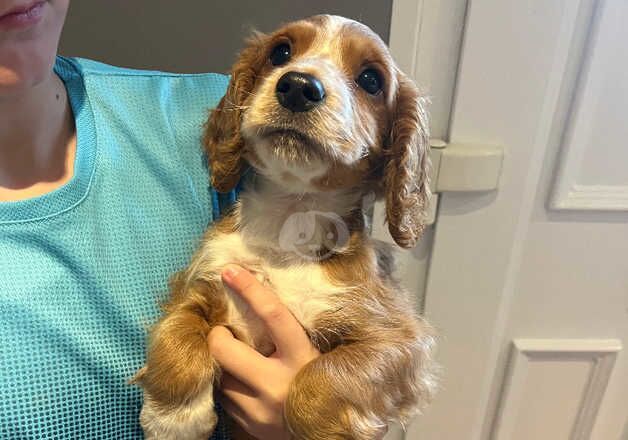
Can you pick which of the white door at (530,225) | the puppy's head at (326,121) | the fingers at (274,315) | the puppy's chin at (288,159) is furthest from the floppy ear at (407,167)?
the white door at (530,225)

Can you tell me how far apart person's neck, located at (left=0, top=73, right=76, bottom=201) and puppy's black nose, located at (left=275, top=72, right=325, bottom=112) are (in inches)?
15.9

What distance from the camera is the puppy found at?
927 millimetres

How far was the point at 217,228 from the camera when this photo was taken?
1.09 meters

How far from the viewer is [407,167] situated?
1.04 metres

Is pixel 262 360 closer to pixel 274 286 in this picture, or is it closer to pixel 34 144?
pixel 274 286

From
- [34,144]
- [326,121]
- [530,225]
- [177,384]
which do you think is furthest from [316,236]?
[530,225]

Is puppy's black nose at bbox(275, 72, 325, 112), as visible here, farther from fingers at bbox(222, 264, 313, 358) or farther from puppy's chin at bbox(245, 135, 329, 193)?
fingers at bbox(222, 264, 313, 358)

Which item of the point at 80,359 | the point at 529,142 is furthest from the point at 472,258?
the point at 80,359

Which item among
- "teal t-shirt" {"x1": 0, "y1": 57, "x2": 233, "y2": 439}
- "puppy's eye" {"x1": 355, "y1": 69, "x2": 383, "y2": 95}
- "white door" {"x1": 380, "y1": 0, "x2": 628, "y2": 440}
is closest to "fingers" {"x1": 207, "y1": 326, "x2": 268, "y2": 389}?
"teal t-shirt" {"x1": 0, "y1": 57, "x2": 233, "y2": 439}

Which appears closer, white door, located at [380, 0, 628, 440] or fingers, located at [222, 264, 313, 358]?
fingers, located at [222, 264, 313, 358]

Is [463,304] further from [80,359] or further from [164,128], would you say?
[80,359]

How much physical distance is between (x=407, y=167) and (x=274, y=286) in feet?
0.99

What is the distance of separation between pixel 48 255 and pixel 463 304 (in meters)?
1.10

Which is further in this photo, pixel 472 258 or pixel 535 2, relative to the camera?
pixel 472 258
